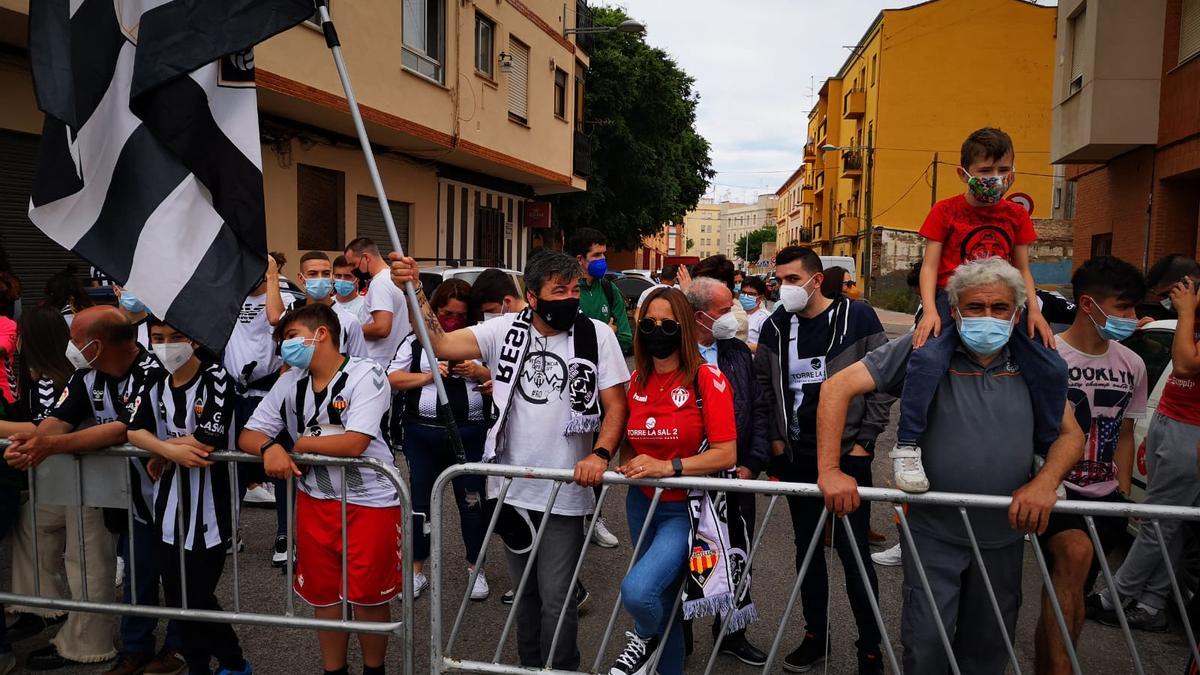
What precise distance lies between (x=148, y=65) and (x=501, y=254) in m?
19.6

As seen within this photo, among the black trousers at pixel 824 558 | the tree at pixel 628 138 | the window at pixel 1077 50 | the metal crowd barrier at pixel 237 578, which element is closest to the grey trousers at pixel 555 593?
the metal crowd barrier at pixel 237 578

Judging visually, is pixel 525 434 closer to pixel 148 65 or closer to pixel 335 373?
pixel 335 373

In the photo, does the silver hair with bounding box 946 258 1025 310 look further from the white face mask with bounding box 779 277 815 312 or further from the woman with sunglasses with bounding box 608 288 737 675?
the white face mask with bounding box 779 277 815 312

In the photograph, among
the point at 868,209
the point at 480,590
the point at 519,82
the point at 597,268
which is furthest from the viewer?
the point at 868,209

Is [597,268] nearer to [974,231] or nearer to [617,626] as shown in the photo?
[617,626]

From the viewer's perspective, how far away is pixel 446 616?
15.5ft

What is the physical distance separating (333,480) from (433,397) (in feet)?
4.91

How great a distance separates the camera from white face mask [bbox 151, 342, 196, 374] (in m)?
3.60

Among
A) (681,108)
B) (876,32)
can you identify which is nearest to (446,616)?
(681,108)

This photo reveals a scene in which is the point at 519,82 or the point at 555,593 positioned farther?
the point at 519,82

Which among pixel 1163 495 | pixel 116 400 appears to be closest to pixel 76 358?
pixel 116 400

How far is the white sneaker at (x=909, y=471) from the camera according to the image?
2.90 m

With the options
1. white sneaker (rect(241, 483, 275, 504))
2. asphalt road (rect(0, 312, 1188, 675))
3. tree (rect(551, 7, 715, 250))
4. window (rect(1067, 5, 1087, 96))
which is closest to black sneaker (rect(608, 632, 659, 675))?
asphalt road (rect(0, 312, 1188, 675))

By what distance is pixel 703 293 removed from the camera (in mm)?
4535
